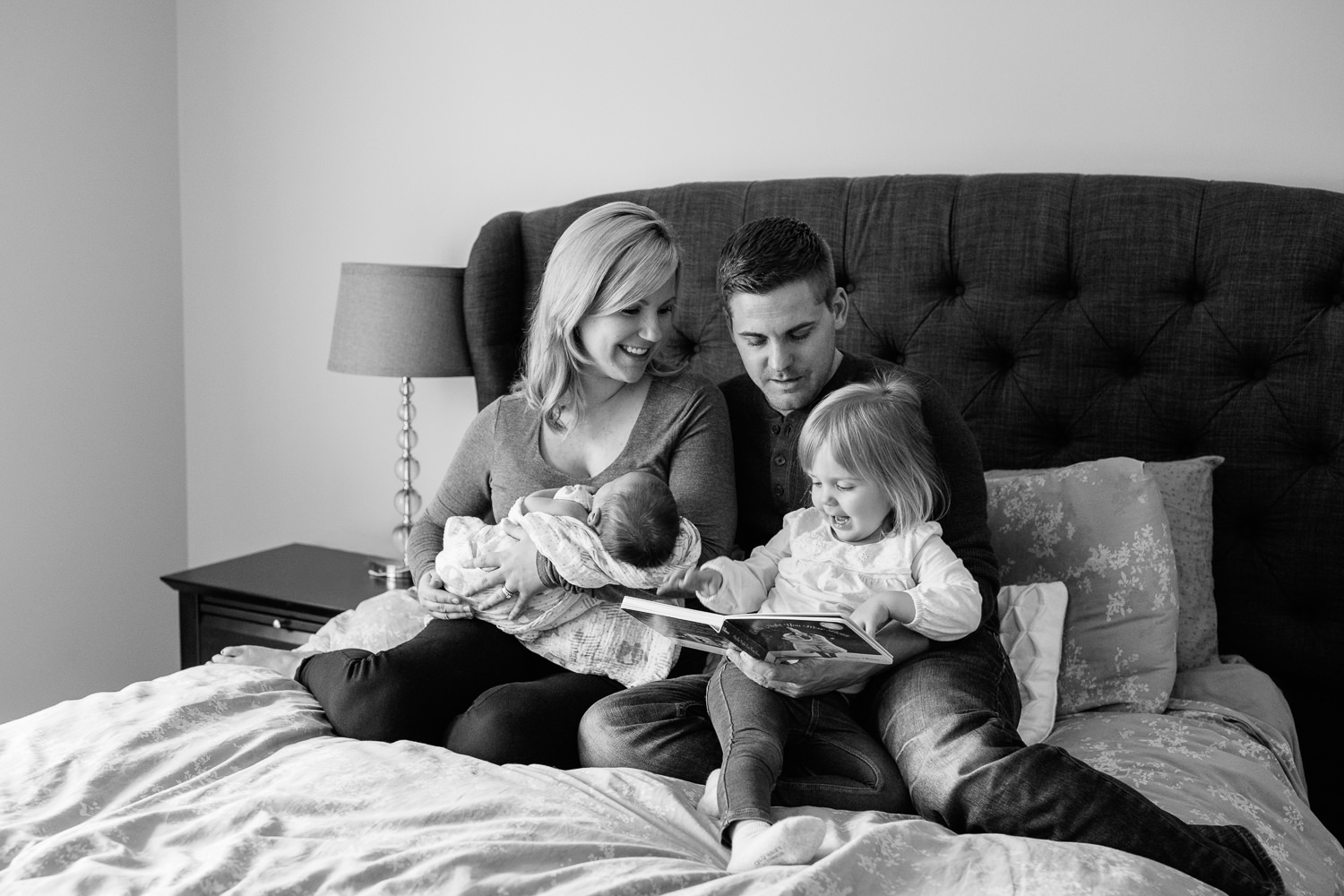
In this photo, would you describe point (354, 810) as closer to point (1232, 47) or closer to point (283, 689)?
point (283, 689)

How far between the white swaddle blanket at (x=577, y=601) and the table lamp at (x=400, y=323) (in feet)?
2.61

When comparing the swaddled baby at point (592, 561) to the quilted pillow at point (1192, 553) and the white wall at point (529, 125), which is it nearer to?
the quilted pillow at point (1192, 553)

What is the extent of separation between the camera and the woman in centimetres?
166

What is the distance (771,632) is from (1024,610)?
61cm

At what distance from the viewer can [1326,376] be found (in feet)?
6.44

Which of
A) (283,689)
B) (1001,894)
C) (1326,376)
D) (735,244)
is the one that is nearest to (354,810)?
(283,689)

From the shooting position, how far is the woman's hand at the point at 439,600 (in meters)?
1.89

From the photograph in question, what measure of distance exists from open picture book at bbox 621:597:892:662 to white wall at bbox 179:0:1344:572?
1.29 metres

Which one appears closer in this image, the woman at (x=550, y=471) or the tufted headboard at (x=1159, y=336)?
the woman at (x=550, y=471)

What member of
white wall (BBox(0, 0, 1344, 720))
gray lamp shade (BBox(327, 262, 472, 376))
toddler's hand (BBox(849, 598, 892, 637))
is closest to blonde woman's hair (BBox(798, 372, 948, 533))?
toddler's hand (BBox(849, 598, 892, 637))

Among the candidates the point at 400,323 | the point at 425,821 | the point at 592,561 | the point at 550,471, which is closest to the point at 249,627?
the point at 400,323

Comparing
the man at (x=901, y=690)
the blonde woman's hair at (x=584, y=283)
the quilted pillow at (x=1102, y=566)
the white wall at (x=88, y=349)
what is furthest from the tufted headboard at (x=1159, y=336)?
the white wall at (x=88, y=349)

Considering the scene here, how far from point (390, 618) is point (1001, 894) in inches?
49.6

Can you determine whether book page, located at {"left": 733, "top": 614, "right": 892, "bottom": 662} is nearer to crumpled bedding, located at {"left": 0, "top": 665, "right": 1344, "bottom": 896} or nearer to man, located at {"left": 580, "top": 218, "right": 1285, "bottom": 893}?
man, located at {"left": 580, "top": 218, "right": 1285, "bottom": 893}
